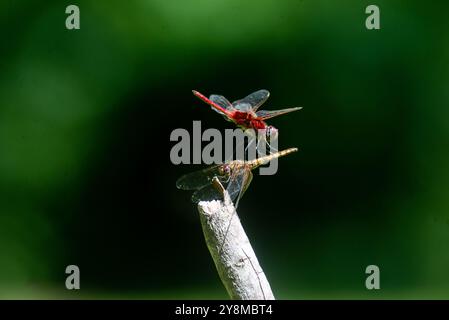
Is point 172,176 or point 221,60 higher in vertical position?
point 221,60

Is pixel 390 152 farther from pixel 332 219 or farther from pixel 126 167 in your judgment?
pixel 126 167

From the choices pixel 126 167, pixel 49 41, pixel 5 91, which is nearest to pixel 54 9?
pixel 49 41

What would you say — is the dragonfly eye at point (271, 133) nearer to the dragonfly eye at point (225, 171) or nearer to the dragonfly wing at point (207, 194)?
the dragonfly eye at point (225, 171)

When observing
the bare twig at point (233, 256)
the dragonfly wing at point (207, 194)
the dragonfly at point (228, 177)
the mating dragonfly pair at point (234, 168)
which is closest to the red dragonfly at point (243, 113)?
the mating dragonfly pair at point (234, 168)

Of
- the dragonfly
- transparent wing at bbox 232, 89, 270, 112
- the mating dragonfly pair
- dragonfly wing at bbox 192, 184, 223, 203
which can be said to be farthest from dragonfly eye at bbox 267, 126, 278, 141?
dragonfly wing at bbox 192, 184, 223, 203

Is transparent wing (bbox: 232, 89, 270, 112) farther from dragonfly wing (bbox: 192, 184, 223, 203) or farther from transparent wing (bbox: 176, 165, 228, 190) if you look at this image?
dragonfly wing (bbox: 192, 184, 223, 203)

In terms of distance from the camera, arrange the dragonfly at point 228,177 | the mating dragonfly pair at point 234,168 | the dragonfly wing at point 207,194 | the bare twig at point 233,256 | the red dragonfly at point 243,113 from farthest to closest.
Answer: the red dragonfly at point 243,113
the dragonfly at point 228,177
the mating dragonfly pair at point 234,168
the dragonfly wing at point 207,194
the bare twig at point 233,256

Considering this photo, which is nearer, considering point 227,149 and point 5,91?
point 227,149
